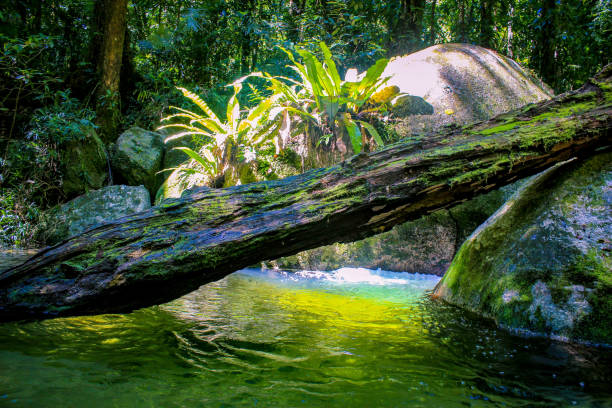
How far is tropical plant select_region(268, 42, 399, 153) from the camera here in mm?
4160

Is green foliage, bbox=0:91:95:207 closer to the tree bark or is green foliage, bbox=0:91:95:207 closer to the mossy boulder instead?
the mossy boulder

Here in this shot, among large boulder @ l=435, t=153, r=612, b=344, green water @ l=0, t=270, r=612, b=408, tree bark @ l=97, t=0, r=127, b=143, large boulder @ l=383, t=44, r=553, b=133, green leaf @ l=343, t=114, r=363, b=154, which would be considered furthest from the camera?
tree bark @ l=97, t=0, r=127, b=143

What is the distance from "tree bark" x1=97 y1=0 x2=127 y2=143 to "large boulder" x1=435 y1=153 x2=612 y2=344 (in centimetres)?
683

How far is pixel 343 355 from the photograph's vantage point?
4.78 feet

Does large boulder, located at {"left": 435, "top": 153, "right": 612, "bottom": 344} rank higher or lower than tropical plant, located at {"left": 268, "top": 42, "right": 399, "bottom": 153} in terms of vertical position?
lower

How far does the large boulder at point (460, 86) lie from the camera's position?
15.1ft

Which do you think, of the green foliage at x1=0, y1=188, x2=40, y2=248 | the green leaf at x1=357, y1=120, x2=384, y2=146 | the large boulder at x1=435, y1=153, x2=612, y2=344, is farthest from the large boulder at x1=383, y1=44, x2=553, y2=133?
the green foliage at x1=0, y1=188, x2=40, y2=248

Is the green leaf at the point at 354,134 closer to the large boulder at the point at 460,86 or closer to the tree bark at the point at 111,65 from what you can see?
the large boulder at the point at 460,86

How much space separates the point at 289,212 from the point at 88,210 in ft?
15.4

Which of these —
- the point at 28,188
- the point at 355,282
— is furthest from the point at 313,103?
the point at 28,188

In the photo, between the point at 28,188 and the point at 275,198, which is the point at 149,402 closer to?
the point at 275,198

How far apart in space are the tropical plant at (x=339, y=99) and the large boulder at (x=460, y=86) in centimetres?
28

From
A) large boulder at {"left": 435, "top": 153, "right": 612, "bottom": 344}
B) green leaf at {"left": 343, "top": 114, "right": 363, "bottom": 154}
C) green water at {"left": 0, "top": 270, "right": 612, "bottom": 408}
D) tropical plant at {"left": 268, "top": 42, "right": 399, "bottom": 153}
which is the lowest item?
green water at {"left": 0, "top": 270, "right": 612, "bottom": 408}

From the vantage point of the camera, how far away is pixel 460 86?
4.87 metres
